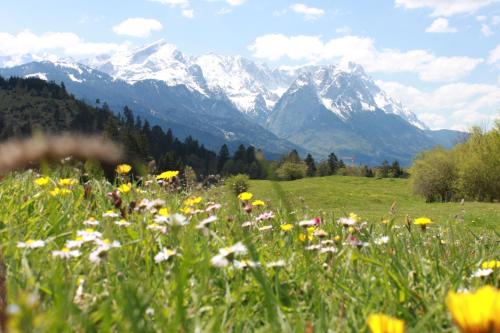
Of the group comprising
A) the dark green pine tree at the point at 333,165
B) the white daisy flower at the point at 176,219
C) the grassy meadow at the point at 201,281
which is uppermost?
the white daisy flower at the point at 176,219

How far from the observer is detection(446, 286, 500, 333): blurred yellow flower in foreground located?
2.73 feet

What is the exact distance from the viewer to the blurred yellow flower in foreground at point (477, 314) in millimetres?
833

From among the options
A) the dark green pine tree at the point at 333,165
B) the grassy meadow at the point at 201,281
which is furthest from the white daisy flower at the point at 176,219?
the dark green pine tree at the point at 333,165

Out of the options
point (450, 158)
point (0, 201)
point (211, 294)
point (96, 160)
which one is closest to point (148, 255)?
point (211, 294)

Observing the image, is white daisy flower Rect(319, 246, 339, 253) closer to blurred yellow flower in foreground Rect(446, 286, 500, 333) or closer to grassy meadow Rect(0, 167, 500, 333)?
grassy meadow Rect(0, 167, 500, 333)

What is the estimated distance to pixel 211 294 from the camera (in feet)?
6.81

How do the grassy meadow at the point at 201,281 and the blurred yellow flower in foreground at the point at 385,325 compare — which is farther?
the grassy meadow at the point at 201,281

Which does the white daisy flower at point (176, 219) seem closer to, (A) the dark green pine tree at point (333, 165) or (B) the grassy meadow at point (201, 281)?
(B) the grassy meadow at point (201, 281)

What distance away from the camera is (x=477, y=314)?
0.84 meters

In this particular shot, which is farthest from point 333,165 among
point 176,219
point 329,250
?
point 176,219

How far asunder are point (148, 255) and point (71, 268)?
0.39 metres

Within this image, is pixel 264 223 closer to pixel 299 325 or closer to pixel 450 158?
pixel 299 325

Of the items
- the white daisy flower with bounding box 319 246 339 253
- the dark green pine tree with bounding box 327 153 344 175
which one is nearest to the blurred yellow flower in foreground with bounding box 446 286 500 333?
the white daisy flower with bounding box 319 246 339 253

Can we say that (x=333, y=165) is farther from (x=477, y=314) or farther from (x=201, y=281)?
(x=477, y=314)
